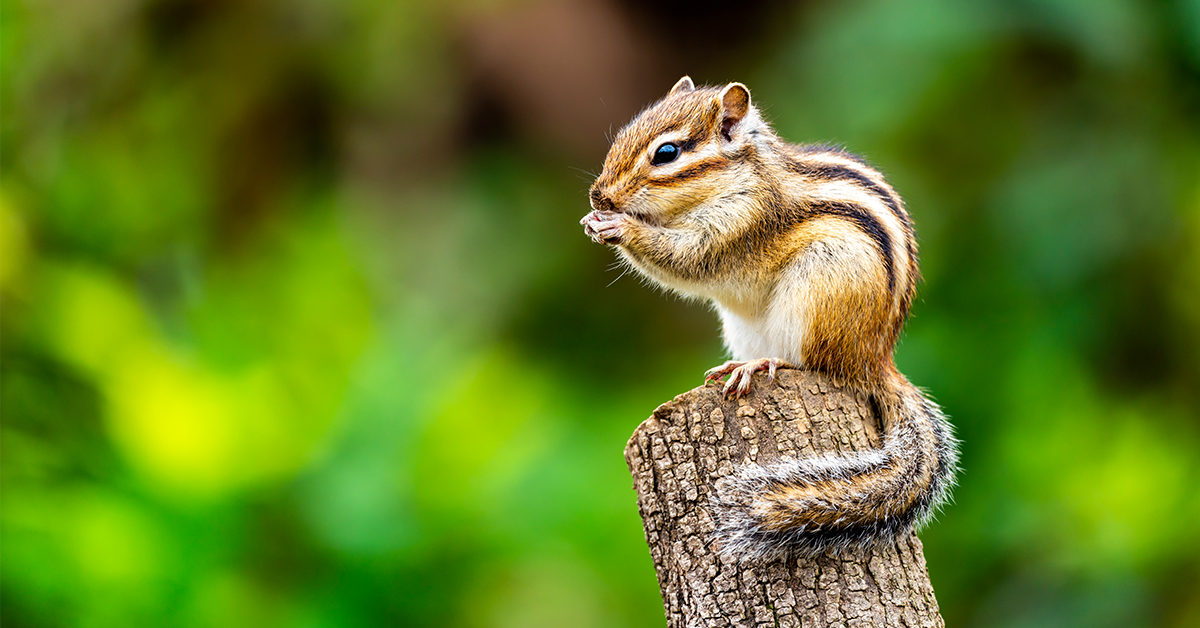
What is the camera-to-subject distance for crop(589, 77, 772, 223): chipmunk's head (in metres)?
2.33

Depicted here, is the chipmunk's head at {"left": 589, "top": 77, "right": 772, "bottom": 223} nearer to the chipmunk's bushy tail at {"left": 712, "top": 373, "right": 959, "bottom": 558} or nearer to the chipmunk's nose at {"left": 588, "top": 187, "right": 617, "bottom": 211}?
the chipmunk's nose at {"left": 588, "top": 187, "right": 617, "bottom": 211}

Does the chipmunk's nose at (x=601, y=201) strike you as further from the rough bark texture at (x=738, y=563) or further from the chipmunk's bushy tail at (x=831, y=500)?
the chipmunk's bushy tail at (x=831, y=500)

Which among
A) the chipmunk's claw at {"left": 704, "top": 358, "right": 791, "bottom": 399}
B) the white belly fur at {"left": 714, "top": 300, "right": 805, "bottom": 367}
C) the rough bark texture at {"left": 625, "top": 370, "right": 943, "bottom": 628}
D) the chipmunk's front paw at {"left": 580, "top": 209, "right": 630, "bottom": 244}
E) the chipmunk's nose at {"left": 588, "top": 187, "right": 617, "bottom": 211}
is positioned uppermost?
the chipmunk's nose at {"left": 588, "top": 187, "right": 617, "bottom": 211}

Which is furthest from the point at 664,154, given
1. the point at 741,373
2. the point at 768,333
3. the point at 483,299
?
the point at 483,299

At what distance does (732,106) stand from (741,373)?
2.59 feet

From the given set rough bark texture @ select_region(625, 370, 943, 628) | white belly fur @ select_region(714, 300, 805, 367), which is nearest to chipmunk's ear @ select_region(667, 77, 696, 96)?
white belly fur @ select_region(714, 300, 805, 367)

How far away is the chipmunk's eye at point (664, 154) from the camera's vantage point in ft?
7.66

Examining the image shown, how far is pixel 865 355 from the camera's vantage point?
2184 mm

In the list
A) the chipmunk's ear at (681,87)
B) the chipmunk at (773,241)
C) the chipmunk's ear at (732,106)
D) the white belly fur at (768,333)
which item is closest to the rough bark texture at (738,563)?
the chipmunk at (773,241)

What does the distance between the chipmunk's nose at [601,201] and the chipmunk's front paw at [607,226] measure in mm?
12

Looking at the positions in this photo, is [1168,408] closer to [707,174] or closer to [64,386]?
[707,174]

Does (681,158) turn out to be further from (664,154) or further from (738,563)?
(738,563)

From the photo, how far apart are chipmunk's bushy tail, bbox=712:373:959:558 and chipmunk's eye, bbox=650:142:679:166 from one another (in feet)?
2.66

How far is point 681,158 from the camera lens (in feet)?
7.72
